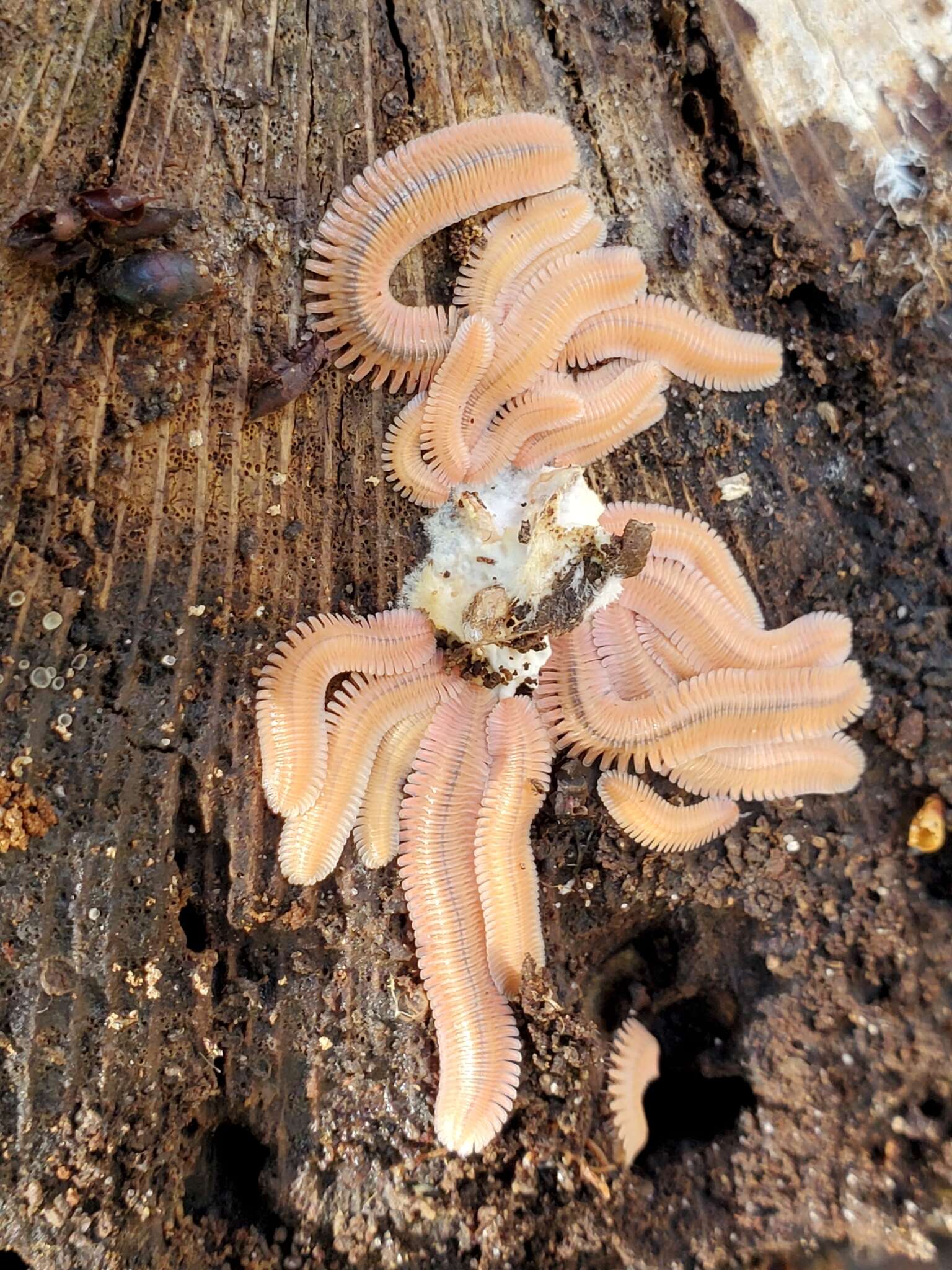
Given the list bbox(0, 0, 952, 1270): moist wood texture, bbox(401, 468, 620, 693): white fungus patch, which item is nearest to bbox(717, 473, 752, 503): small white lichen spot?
bbox(0, 0, 952, 1270): moist wood texture

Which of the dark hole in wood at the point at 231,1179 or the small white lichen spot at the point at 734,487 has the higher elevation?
the small white lichen spot at the point at 734,487

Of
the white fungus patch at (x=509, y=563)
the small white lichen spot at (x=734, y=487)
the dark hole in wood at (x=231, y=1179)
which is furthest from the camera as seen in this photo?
the small white lichen spot at (x=734, y=487)

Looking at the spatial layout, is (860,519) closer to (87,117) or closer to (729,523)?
(729,523)

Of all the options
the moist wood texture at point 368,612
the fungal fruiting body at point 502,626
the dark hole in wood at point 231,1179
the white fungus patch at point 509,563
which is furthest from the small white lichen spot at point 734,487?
the dark hole in wood at point 231,1179

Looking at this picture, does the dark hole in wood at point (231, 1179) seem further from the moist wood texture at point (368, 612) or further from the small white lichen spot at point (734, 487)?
the small white lichen spot at point (734, 487)

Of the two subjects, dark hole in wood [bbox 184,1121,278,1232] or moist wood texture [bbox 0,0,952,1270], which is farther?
dark hole in wood [bbox 184,1121,278,1232]

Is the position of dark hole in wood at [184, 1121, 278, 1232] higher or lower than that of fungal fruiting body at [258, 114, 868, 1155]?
lower

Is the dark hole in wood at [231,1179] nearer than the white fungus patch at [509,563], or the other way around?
the white fungus patch at [509,563]

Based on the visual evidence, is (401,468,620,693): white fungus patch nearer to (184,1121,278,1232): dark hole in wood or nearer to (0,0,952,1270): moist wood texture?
(0,0,952,1270): moist wood texture

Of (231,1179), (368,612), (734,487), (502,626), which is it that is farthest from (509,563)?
(231,1179)
